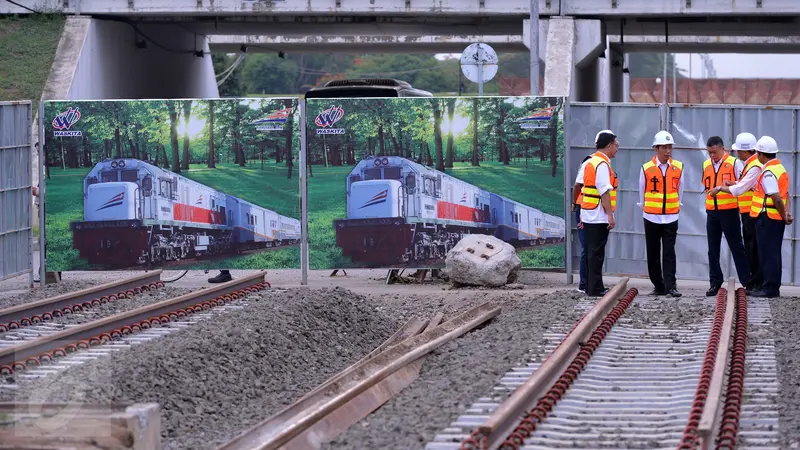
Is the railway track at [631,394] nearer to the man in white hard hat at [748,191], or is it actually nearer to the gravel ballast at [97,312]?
the man in white hard hat at [748,191]

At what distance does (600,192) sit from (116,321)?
581 centimetres

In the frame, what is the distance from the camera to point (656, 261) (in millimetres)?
15570

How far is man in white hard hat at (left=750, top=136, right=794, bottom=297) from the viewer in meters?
14.8

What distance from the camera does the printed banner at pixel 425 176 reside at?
1767 centimetres

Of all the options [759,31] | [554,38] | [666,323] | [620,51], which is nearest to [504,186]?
[666,323]

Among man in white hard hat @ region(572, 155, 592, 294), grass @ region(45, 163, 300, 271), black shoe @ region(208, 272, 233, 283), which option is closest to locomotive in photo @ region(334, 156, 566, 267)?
grass @ region(45, 163, 300, 271)

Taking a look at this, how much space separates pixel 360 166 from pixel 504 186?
2.03 m

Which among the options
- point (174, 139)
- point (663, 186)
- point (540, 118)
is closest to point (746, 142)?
point (663, 186)

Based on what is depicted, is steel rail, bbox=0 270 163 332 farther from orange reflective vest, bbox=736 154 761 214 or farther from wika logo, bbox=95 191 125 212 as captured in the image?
orange reflective vest, bbox=736 154 761 214

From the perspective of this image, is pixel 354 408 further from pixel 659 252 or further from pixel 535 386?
pixel 659 252

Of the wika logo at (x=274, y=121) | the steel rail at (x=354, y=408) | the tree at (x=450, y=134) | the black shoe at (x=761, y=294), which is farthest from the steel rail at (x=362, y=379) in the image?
the wika logo at (x=274, y=121)

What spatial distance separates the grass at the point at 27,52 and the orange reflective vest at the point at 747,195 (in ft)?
69.9

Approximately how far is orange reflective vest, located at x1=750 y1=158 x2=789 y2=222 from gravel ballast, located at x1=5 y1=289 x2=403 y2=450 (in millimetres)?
4477

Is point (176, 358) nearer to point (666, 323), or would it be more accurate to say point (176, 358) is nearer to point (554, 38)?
point (666, 323)
